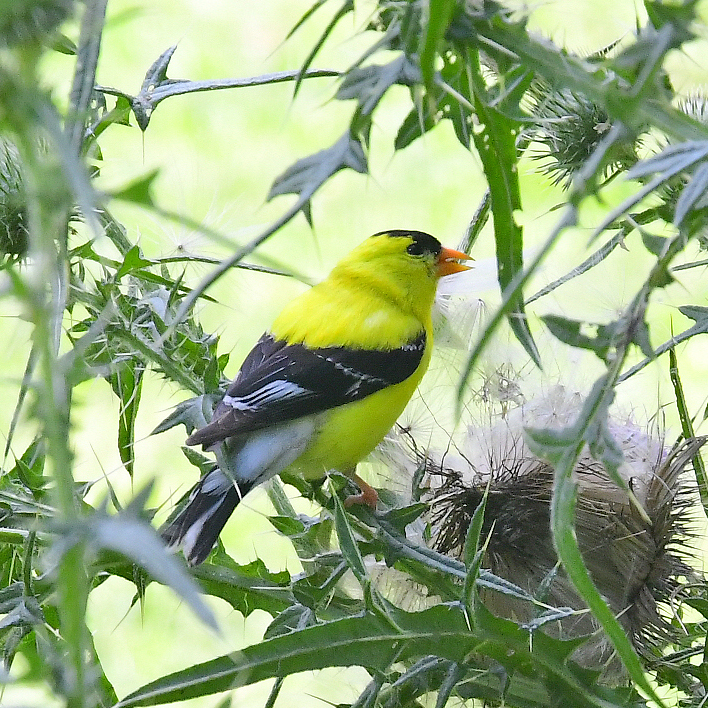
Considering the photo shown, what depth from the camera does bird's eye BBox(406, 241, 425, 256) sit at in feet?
4.49

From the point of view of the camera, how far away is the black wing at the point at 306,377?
100 cm

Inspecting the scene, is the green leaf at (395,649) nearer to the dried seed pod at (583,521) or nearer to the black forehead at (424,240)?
the dried seed pod at (583,521)

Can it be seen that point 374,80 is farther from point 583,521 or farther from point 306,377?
point 306,377

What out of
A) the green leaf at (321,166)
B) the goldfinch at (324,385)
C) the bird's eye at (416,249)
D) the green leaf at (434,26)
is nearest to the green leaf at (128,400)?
the goldfinch at (324,385)

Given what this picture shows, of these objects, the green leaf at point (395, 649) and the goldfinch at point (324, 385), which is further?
the goldfinch at point (324, 385)

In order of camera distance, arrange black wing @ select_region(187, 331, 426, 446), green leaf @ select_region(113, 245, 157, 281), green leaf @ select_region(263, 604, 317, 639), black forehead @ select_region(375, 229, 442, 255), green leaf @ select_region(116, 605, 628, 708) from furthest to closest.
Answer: black forehead @ select_region(375, 229, 442, 255) → black wing @ select_region(187, 331, 426, 446) → green leaf @ select_region(113, 245, 157, 281) → green leaf @ select_region(263, 604, 317, 639) → green leaf @ select_region(116, 605, 628, 708)

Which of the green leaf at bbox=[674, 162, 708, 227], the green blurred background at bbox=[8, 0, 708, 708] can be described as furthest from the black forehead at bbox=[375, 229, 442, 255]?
the green leaf at bbox=[674, 162, 708, 227]

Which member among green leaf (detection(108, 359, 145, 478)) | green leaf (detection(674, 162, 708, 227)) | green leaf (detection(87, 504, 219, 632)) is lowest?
green leaf (detection(87, 504, 219, 632))

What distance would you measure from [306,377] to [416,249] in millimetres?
370

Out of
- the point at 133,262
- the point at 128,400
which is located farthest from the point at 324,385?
the point at 133,262

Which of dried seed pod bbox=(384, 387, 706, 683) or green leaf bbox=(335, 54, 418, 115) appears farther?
dried seed pod bbox=(384, 387, 706, 683)

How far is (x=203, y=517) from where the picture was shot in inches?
33.7

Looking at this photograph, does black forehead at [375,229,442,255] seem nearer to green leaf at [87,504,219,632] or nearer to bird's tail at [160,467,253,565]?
bird's tail at [160,467,253,565]

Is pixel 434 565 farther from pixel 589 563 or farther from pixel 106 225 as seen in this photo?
pixel 106 225
